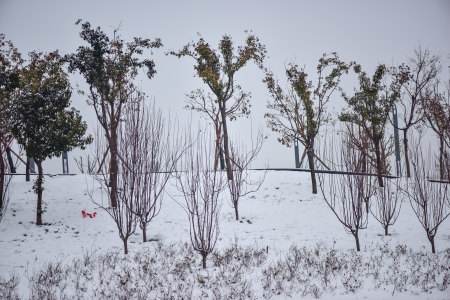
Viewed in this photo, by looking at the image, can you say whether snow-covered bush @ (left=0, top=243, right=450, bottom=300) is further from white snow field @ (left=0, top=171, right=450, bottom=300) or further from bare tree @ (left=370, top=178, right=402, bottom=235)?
bare tree @ (left=370, top=178, right=402, bottom=235)

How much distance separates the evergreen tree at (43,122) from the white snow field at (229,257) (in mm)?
2536

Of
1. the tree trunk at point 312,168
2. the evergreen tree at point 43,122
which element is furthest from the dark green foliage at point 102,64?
the tree trunk at point 312,168

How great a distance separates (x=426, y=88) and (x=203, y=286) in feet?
68.7

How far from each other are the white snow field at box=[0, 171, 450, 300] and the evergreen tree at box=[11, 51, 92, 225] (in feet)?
8.32

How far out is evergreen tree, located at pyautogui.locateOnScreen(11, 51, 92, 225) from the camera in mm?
13438

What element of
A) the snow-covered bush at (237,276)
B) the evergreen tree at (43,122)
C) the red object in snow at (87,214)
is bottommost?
the snow-covered bush at (237,276)

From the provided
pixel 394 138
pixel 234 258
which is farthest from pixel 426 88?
pixel 234 258

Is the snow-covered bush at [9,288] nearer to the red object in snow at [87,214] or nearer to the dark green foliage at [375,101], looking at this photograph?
the red object in snow at [87,214]

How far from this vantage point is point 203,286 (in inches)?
299

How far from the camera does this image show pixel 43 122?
1377 centimetres

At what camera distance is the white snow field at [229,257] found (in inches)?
292

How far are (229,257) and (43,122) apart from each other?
9948mm

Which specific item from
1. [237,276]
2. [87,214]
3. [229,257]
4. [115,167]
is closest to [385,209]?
[229,257]

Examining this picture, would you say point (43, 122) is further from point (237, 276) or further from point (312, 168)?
point (312, 168)
